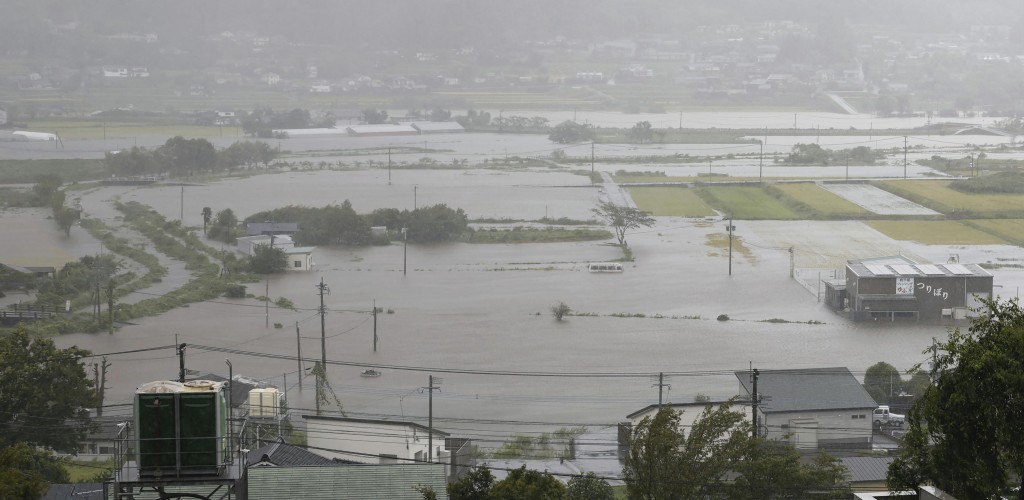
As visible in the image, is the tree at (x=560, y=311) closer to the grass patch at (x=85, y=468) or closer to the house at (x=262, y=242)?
the house at (x=262, y=242)

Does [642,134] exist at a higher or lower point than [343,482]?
higher

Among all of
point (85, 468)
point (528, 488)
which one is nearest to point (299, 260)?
point (85, 468)

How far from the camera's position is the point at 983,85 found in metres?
29.4

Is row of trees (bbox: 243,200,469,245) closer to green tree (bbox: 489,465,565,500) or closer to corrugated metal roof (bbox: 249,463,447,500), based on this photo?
corrugated metal roof (bbox: 249,463,447,500)

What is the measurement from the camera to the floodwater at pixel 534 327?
5.31 m

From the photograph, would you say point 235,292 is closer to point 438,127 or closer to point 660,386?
point 660,386

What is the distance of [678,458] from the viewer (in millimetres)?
2992

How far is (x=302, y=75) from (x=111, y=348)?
1005 inches

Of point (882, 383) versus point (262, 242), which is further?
point (262, 242)

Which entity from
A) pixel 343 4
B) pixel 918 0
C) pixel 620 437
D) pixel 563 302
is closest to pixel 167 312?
pixel 563 302

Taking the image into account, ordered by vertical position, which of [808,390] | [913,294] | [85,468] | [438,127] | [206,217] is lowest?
[85,468]

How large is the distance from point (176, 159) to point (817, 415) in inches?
450

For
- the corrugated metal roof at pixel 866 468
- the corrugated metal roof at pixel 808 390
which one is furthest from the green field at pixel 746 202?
the corrugated metal roof at pixel 866 468

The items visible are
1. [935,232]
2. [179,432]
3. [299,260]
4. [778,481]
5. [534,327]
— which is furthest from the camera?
[935,232]
